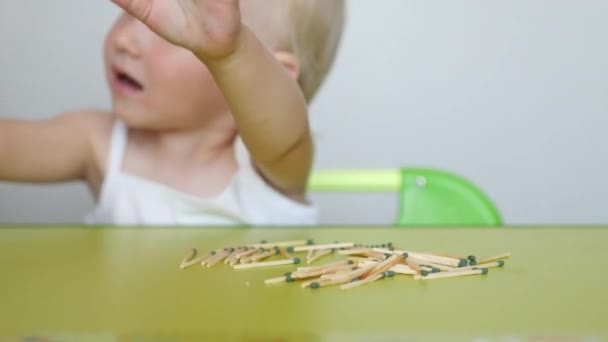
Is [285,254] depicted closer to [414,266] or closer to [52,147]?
[414,266]

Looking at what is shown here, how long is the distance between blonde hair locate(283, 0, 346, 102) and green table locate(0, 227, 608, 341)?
42cm

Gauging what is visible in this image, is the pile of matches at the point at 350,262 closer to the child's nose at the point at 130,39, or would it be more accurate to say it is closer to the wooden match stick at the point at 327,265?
the wooden match stick at the point at 327,265

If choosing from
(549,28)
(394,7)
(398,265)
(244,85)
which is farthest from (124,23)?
(549,28)

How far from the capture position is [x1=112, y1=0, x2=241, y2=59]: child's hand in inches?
24.3

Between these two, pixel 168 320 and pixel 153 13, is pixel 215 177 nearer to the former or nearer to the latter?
pixel 153 13

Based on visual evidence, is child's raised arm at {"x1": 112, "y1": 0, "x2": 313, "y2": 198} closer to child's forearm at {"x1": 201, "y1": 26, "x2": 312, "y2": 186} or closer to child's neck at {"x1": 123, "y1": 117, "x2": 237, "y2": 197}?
child's forearm at {"x1": 201, "y1": 26, "x2": 312, "y2": 186}

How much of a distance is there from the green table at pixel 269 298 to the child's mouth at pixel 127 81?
358mm

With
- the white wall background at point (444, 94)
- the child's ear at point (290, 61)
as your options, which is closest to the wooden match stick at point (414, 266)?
the child's ear at point (290, 61)

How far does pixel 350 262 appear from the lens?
62cm

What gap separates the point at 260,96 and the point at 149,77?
39cm

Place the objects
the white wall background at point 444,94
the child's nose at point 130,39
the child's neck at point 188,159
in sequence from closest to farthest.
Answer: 1. the child's nose at point 130,39
2. the child's neck at point 188,159
3. the white wall background at point 444,94

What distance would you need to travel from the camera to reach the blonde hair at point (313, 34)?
1.09 m

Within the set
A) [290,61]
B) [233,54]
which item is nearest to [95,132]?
[290,61]

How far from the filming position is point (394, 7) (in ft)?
6.51
